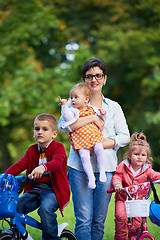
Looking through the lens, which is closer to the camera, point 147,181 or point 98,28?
point 147,181

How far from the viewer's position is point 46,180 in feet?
12.9

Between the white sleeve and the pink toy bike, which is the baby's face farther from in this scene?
the pink toy bike

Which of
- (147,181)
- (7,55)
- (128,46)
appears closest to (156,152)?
Result: (128,46)

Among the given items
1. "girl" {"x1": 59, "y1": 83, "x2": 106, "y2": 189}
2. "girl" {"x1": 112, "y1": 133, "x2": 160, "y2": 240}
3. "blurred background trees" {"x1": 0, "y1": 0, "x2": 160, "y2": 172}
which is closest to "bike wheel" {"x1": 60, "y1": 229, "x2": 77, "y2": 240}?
"girl" {"x1": 112, "y1": 133, "x2": 160, "y2": 240}

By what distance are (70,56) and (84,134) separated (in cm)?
1667

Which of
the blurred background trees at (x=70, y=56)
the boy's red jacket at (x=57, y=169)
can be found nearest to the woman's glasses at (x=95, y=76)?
the boy's red jacket at (x=57, y=169)

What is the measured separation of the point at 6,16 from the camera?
57.1 ft

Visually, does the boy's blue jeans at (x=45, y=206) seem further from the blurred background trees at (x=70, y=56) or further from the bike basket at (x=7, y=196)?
the blurred background trees at (x=70, y=56)

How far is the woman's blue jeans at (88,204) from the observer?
4016mm

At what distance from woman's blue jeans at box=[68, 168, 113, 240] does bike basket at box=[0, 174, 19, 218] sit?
78 cm

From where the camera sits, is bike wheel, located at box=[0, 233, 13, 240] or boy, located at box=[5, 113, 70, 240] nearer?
bike wheel, located at box=[0, 233, 13, 240]

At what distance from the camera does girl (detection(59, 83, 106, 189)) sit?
392 cm

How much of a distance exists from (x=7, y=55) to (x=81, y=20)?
5.54 m

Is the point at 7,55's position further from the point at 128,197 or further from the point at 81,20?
the point at 128,197
